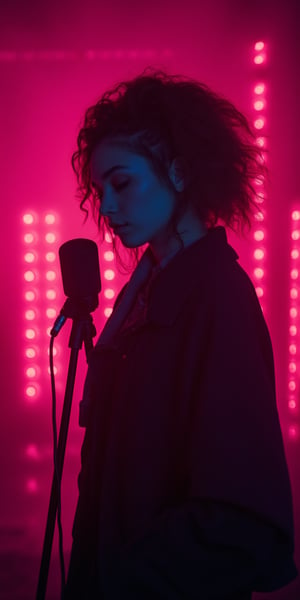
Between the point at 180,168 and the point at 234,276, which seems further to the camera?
the point at 180,168

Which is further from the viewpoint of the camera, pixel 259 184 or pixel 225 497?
pixel 259 184

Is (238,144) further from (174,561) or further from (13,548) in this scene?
(13,548)

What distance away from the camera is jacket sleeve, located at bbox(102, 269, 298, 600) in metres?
0.72

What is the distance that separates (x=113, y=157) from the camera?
0.97 metres

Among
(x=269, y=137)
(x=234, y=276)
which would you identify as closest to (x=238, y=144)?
(x=234, y=276)

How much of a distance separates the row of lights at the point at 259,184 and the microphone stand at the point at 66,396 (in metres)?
1.64

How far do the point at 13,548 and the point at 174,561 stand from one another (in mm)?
1482

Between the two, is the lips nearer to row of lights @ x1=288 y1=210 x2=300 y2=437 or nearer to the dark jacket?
the dark jacket

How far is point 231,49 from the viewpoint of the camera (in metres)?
2.63

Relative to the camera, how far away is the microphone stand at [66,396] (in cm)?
107

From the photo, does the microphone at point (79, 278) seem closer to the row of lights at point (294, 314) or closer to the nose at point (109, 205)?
the nose at point (109, 205)

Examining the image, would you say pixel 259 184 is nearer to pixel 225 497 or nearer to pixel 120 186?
pixel 120 186

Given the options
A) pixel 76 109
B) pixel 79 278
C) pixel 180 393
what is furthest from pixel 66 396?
pixel 76 109

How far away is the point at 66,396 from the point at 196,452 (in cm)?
44
